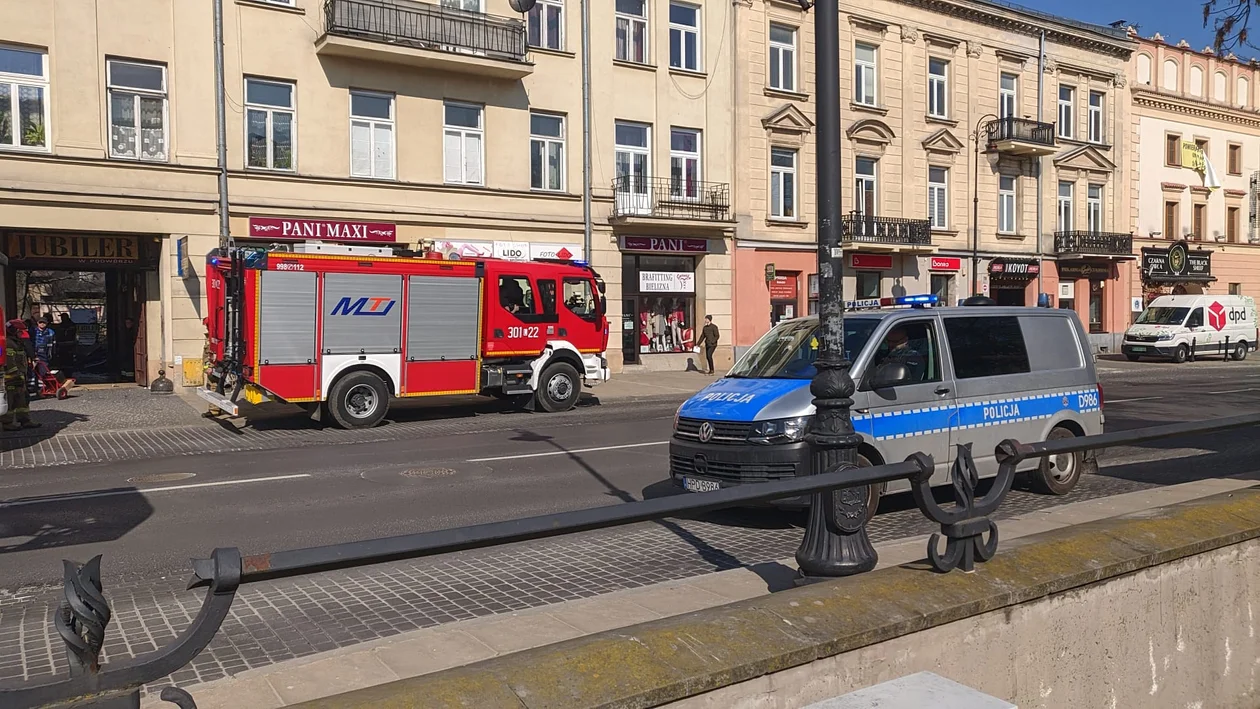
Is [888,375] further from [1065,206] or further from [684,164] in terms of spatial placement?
[1065,206]

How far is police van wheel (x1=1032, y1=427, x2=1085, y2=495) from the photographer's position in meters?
9.26

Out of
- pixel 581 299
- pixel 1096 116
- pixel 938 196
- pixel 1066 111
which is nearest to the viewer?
pixel 581 299

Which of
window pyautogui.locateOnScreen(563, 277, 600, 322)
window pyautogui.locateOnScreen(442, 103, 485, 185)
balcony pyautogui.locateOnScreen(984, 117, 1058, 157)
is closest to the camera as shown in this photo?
window pyautogui.locateOnScreen(563, 277, 600, 322)

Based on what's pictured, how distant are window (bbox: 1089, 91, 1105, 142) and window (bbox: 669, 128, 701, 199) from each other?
21031 millimetres

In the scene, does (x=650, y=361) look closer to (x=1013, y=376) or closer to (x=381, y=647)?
(x=1013, y=376)

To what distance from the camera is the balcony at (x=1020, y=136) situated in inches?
1420

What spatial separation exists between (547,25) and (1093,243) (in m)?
25.4

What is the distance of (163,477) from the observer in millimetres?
11258

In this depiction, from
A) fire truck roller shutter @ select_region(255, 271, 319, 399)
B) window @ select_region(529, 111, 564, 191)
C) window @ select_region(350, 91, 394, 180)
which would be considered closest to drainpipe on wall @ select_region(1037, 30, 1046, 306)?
window @ select_region(529, 111, 564, 191)

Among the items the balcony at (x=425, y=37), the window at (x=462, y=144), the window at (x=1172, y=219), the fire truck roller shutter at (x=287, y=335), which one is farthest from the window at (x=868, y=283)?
the fire truck roller shutter at (x=287, y=335)

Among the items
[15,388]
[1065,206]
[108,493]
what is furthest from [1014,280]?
[108,493]

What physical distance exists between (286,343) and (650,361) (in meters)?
14.5

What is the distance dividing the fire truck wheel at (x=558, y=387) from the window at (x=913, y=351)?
11.1 m

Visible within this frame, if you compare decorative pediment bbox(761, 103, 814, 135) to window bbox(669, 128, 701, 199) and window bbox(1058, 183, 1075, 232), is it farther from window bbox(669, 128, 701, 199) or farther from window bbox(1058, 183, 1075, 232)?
Answer: window bbox(1058, 183, 1075, 232)
